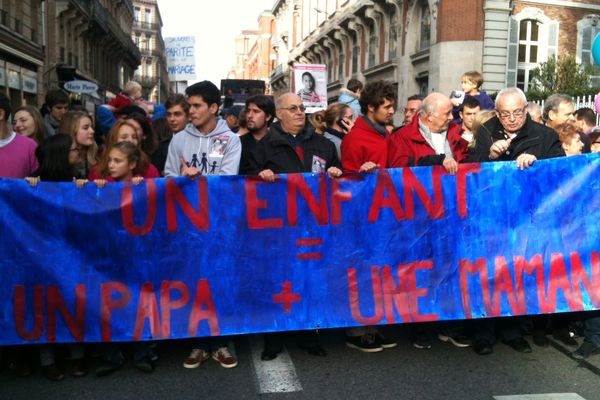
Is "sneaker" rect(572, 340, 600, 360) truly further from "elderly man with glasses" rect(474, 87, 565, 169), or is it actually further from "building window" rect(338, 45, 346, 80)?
"building window" rect(338, 45, 346, 80)

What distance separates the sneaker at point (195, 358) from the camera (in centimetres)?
443

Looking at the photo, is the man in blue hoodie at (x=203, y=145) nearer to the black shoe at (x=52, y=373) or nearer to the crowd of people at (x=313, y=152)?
the crowd of people at (x=313, y=152)

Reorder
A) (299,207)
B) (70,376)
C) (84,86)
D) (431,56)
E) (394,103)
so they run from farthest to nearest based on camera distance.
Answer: (431,56)
(84,86)
(394,103)
(299,207)
(70,376)

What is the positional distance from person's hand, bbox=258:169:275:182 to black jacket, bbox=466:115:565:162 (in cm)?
162

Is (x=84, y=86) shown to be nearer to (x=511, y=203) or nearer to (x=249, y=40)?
(x=511, y=203)

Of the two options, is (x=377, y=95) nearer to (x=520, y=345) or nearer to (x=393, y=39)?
(x=520, y=345)

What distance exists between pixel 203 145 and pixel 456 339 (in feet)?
7.85

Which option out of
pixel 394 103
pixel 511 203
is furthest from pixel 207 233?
pixel 511 203

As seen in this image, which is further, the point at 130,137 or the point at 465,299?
the point at 130,137

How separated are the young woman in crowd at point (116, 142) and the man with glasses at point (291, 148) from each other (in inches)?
30.0

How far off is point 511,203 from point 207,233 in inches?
85.0

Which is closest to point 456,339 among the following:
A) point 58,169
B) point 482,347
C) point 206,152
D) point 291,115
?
point 482,347

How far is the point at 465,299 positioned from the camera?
184 inches

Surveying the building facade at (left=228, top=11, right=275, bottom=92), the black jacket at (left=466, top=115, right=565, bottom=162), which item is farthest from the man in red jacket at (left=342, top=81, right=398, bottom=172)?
the building facade at (left=228, top=11, right=275, bottom=92)
